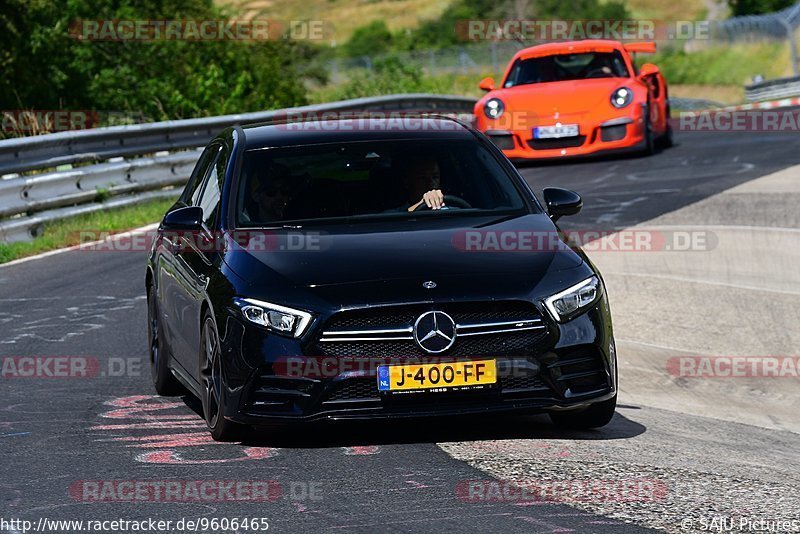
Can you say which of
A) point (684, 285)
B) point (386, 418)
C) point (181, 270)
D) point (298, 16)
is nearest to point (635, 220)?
point (684, 285)

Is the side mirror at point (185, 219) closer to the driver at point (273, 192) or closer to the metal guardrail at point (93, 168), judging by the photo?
the driver at point (273, 192)

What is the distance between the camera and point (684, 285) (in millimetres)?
11828

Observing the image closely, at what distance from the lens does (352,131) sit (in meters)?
8.55

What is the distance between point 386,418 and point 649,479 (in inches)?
48.7

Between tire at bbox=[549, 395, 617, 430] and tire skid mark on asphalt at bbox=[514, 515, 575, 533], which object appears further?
tire at bbox=[549, 395, 617, 430]

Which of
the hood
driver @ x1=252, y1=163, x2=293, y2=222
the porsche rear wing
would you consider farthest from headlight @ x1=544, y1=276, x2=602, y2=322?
Result: the porsche rear wing

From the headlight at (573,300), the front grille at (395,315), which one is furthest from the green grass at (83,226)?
the headlight at (573,300)

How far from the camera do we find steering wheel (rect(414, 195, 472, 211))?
8141 millimetres

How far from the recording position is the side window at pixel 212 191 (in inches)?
321

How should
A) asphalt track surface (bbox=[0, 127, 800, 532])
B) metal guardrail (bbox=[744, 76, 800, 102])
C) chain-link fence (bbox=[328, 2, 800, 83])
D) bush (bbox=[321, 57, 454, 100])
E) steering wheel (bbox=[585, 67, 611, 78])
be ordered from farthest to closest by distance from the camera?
chain-link fence (bbox=[328, 2, 800, 83]), metal guardrail (bbox=[744, 76, 800, 102]), bush (bbox=[321, 57, 454, 100]), steering wheel (bbox=[585, 67, 611, 78]), asphalt track surface (bbox=[0, 127, 800, 532])

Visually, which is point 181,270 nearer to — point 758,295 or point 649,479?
point 649,479

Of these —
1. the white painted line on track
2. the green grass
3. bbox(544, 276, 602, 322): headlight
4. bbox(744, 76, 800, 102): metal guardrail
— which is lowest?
bbox(744, 76, 800, 102): metal guardrail

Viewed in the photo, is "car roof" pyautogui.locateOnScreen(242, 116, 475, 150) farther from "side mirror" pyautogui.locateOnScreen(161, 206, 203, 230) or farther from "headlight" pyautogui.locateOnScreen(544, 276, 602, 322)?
"headlight" pyautogui.locateOnScreen(544, 276, 602, 322)

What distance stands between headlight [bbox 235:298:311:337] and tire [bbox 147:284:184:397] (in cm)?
191
